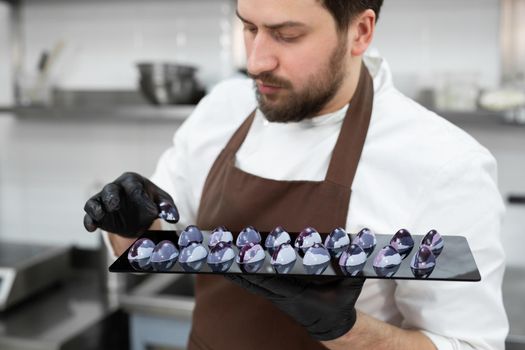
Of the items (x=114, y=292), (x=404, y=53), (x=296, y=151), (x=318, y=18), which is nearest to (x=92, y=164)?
(x=114, y=292)

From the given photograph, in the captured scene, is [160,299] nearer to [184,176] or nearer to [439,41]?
[184,176]

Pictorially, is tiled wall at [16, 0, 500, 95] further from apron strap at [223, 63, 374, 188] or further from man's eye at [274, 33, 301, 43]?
man's eye at [274, 33, 301, 43]

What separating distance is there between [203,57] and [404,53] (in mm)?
896

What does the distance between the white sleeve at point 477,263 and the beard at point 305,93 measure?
0.30 meters

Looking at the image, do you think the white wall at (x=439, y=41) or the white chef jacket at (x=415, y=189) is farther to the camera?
the white wall at (x=439, y=41)

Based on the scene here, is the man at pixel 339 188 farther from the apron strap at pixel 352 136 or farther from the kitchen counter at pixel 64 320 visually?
the kitchen counter at pixel 64 320

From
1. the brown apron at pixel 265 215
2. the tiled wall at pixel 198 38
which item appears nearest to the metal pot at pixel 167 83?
the tiled wall at pixel 198 38

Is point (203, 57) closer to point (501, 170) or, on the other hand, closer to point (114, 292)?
point (114, 292)

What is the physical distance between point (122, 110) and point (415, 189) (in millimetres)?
1594

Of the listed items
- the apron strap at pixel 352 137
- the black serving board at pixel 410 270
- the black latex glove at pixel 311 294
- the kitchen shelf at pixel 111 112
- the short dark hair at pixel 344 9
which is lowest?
the kitchen shelf at pixel 111 112

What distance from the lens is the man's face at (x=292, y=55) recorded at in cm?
119

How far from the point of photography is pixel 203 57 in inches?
108

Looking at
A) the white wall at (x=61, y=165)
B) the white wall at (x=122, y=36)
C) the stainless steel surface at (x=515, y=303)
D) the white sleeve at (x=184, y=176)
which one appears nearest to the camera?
the white sleeve at (x=184, y=176)

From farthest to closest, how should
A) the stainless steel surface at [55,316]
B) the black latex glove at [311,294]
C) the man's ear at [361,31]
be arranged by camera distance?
the stainless steel surface at [55,316] < the man's ear at [361,31] < the black latex glove at [311,294]
